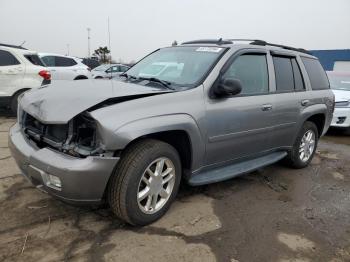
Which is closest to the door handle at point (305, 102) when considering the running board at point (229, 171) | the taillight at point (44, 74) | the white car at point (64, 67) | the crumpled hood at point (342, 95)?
the running board at point (229, 171)

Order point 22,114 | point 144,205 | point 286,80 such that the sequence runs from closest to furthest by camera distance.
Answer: point 144,205 → point 22,114 → point 286,80

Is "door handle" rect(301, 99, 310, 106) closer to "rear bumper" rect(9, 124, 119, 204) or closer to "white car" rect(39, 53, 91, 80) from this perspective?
"rear bumper" rect(9, 124, 119, 204)

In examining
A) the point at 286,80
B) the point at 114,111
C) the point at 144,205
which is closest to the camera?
the point at 114,111

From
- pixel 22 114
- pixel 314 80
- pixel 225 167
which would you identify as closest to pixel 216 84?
pixel 225 167

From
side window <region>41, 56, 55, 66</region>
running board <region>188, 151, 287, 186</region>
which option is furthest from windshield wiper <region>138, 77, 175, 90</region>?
side window <region>41, 56, 55, 66</region>

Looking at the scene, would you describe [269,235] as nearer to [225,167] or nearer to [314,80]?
[225,167]

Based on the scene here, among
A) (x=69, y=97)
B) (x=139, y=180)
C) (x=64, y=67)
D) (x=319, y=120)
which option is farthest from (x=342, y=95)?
(x=64, y=67)

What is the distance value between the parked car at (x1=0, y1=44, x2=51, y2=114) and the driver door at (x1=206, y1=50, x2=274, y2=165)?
17.7ft

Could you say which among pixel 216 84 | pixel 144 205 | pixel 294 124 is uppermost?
pixel 216 84

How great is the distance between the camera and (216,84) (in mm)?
3664

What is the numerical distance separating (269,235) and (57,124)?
2.14 metres

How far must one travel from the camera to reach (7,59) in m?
8.30

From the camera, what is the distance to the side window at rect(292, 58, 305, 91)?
5004mm

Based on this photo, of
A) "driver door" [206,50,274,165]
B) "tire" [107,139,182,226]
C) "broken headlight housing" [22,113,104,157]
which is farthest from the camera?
"driver door" [206,50,274,165]
